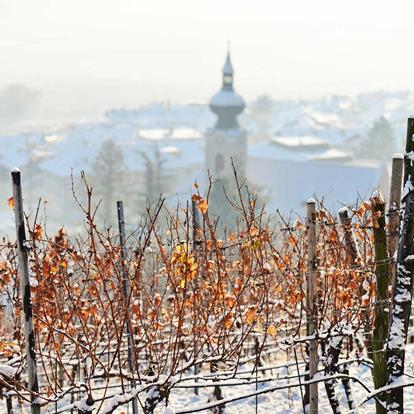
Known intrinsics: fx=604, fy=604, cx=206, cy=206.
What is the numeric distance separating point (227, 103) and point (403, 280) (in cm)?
3767

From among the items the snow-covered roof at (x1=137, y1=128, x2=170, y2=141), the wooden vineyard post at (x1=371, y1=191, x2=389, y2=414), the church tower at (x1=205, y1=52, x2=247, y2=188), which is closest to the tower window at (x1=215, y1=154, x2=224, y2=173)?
the church tower at (x1=205, y1=52, x2=247, y2=188)

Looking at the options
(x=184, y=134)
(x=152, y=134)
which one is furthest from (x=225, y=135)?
(x=152, y=134)

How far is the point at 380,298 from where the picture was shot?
5.12m

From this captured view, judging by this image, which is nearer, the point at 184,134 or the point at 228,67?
the point at 228,67

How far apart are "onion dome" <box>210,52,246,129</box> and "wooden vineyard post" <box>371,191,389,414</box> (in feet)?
122

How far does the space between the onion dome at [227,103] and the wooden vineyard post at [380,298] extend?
3733 cm

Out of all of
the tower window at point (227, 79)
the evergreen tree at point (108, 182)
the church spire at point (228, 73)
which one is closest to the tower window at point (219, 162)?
the church spire at point (228, 73)

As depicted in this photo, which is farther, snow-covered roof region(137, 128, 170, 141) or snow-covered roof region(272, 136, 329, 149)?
snow-covered roof region(137, 128, 170, 141)

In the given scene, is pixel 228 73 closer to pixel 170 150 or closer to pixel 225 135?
pixel 225 135

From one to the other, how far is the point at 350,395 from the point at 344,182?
37.5 metres

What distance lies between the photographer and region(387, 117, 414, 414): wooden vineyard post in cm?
476

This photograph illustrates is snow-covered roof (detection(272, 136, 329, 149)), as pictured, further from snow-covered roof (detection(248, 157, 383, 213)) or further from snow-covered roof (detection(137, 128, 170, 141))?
snow-covered roof (detection(137, 128, 170, 141))

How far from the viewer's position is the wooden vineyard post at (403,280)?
15.6 feet

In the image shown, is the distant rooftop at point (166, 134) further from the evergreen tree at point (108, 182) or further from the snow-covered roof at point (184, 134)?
the evergreen tree at point (108, 182)
